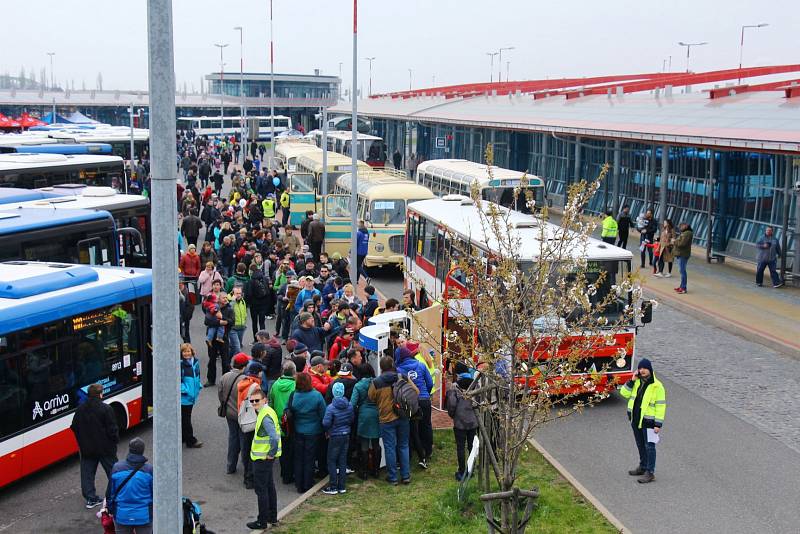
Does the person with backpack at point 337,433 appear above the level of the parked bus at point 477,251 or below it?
below

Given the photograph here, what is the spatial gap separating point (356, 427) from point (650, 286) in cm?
1438

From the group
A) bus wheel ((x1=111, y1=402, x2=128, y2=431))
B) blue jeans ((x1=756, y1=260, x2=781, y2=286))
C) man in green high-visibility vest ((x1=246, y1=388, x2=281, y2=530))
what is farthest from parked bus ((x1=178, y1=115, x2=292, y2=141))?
man in green high-visibility vest ((x1=246, y1=388, x2=281, y2=530))

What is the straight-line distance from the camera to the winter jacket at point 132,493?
9.38 meters

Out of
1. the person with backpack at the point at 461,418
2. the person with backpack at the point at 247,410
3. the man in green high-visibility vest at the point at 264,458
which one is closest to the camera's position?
the man in green high-visibility vest at the point at 264,458

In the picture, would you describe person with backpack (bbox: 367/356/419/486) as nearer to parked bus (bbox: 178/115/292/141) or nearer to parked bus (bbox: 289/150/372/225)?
parked bus (bbox: 289/150/372/225)

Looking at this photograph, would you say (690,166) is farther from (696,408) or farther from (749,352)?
(696,408)

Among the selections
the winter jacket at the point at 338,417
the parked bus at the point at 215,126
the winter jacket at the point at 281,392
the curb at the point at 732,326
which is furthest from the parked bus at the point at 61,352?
the parked bus at the point at 215,126

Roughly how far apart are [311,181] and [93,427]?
26.1 metres

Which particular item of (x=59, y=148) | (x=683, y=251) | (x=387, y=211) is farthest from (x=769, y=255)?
(x=59, y=148)

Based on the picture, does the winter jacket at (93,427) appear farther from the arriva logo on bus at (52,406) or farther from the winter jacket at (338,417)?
the winter jacket at (338,417)

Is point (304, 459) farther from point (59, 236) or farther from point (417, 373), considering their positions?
point (59, 236)

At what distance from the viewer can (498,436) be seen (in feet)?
34.0

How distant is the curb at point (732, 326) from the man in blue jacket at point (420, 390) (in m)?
8.69

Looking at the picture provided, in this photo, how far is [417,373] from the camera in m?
12.5
